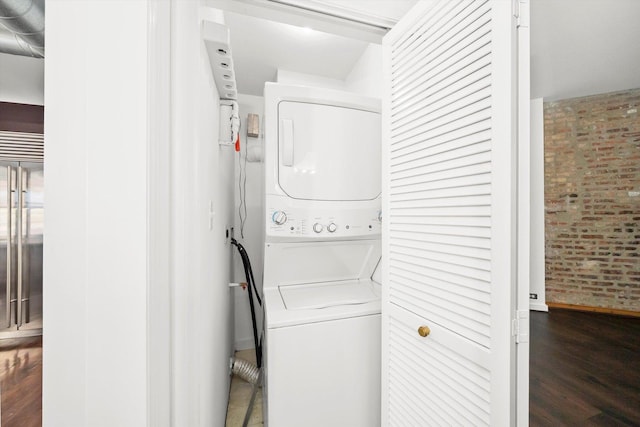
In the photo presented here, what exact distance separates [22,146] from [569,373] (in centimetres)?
391

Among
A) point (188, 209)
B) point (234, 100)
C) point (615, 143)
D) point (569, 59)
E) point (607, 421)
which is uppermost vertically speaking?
point (569, 59)

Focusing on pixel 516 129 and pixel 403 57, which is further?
pixel 403 57

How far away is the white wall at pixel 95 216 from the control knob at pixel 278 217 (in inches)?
41.2

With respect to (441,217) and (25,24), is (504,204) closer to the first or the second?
(441,217)

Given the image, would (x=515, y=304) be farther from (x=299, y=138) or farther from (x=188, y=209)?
(x=299, y=138)

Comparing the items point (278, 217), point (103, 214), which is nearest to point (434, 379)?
point (278, 217)

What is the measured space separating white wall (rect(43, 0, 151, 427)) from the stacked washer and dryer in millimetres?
899

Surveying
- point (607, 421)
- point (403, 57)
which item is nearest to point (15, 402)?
point (403, 57)

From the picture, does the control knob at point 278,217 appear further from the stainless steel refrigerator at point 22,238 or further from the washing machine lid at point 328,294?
the stainless steel refrigerator at point 22,238

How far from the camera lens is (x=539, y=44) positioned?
9.42 feet

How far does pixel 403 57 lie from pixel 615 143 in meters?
4.79

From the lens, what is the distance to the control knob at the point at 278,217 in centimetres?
165

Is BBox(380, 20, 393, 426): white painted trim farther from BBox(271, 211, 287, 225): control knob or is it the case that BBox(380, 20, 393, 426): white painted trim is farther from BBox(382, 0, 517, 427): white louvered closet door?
BBox(271, 211, 287, 225): control knob

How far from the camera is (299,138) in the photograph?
1.72 metres
